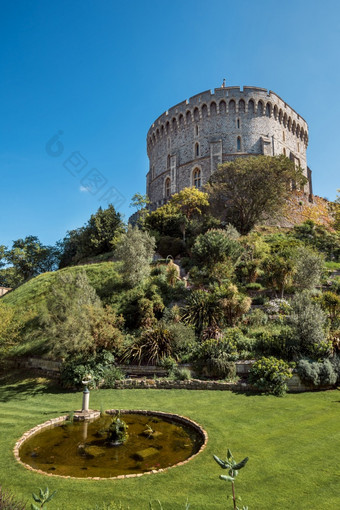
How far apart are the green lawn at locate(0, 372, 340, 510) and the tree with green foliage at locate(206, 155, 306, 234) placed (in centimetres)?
2051

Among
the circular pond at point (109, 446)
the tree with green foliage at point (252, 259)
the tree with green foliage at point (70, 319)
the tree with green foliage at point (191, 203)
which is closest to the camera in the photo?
the circular pond at point (109, 446)

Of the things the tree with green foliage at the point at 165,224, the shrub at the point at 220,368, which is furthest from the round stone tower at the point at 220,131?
the shrub at the point at 220,368

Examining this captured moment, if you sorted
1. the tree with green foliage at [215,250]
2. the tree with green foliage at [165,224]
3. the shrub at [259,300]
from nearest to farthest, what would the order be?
the shrub at [259,300] < the tree with green foliage at [215,250] < the tree with green foliage at [165,224]

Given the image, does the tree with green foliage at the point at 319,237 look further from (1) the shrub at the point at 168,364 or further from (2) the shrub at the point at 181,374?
(2) the shrub at the point at 181,374

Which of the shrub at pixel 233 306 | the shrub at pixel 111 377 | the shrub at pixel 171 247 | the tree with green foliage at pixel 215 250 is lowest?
the shrub at pixel 111 377

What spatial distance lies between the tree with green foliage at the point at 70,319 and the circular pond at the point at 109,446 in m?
4.35

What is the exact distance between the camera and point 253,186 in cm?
2816

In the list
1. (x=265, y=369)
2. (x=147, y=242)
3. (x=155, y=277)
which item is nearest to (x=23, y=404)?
(x=265, y=369)

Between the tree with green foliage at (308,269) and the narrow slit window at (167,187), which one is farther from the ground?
the narrow slit window at (167,187)

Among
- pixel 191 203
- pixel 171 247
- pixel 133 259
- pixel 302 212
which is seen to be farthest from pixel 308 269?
pixel 302 212

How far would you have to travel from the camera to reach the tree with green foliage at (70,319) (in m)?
12.9

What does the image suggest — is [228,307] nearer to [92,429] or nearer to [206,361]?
[206,361]

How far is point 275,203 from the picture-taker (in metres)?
28.3

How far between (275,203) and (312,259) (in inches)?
481
